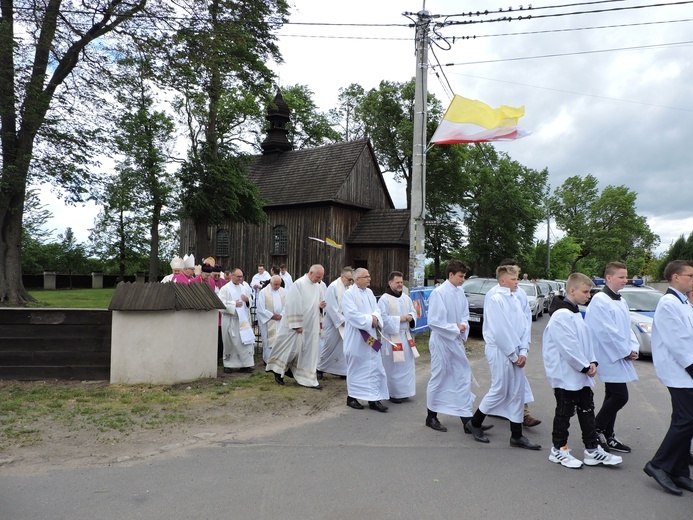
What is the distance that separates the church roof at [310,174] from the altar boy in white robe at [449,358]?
2325 cm

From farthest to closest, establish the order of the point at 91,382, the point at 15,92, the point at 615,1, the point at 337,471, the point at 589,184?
1. the point at 589,184
2. the point at 15,92
3. the point at 615,1
4. the point at 91,382
5. the point at 337,471

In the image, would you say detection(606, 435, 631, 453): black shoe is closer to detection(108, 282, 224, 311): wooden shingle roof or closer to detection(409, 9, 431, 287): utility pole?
detection(108, 282, 224, 311): wooden shingle roof

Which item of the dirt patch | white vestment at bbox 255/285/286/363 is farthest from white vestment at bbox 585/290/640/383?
white vestment at bbox 255/285/286/363

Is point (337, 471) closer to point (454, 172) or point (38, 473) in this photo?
point (38, 473)

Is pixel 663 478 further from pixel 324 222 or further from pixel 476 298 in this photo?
pixel 324 222

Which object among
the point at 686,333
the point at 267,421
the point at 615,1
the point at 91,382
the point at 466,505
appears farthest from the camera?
the point at 615,1

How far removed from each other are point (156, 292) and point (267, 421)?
9.69 ft

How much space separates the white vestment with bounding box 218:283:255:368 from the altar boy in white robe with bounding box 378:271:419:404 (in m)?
3.08

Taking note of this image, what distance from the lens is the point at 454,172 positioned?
40969mm

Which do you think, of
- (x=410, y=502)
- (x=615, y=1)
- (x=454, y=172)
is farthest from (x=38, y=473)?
(x=454, y=172)

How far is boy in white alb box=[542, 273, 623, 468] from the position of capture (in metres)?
4.82

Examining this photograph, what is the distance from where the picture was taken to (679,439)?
4.29m

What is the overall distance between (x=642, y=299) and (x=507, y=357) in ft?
30.6

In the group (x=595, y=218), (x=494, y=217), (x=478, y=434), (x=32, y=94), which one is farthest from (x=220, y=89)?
(x=595, y=218)
